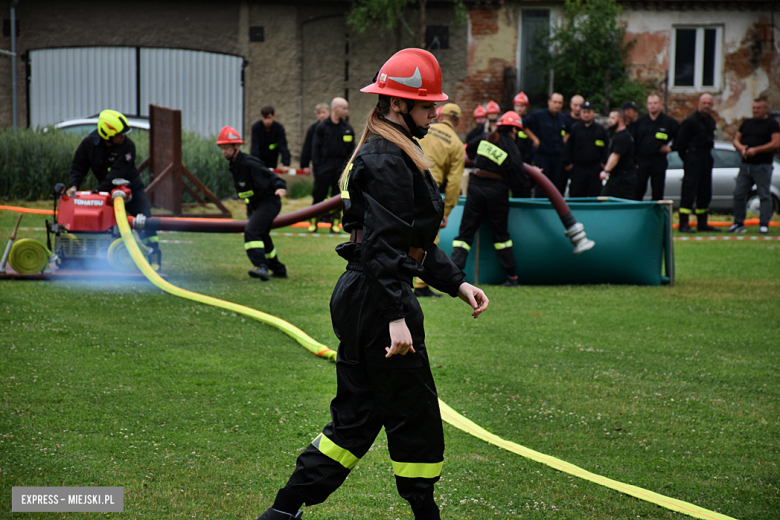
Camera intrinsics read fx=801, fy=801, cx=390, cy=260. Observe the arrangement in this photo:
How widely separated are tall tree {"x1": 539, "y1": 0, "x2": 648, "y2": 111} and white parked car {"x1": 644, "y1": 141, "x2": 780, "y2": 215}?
15.2 feet

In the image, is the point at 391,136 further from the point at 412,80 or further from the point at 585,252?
the point at 585,252

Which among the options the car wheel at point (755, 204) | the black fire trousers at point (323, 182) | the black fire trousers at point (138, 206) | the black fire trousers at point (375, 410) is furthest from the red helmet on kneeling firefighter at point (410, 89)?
the car wheel at point (755, 204)

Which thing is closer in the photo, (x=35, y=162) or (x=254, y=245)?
(x=254, y=245)

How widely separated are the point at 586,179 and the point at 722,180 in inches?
181

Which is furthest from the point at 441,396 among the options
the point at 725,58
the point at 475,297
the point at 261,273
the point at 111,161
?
the point at 725,58

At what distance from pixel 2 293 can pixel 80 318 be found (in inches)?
53.0

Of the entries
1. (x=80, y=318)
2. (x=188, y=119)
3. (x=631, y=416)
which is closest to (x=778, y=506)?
(x=631, y=416)

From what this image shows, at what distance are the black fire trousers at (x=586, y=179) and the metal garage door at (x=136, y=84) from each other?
1093cm

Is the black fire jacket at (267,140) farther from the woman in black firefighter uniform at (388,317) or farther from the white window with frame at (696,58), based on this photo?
the white window with frame at (696,58)

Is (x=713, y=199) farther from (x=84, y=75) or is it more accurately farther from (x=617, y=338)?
(x=84, y=75)

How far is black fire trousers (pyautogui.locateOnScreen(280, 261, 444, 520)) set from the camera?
2.86 metres

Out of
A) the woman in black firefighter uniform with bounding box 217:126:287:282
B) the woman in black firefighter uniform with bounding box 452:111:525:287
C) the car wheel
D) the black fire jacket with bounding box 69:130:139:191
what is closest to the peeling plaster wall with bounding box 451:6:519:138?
the car wheel

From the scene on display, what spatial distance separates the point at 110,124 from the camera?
8.51 metres

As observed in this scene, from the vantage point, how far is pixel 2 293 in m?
7.56
